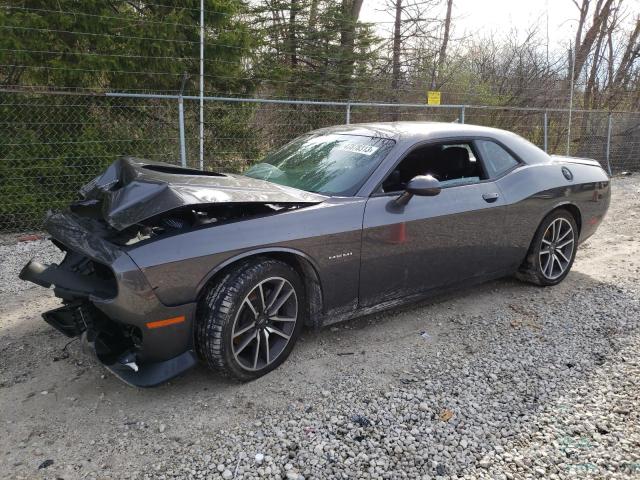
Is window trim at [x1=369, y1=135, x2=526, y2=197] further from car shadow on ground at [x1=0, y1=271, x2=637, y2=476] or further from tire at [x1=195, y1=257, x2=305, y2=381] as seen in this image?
car shadow on ground at [x1=0, y1=271, x2=637, y2=476]

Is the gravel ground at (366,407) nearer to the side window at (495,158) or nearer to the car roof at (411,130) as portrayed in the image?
the side window at (495,158)

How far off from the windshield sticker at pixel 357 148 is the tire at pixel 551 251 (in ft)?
5.94

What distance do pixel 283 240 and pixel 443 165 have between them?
177 cm

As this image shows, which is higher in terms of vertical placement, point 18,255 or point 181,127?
point 181,127

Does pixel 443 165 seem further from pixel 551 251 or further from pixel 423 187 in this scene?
pixel 551 251

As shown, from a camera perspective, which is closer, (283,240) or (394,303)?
(283,240)

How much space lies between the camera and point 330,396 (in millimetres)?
2836

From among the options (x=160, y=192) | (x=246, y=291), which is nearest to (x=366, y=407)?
(x=246, y=291)

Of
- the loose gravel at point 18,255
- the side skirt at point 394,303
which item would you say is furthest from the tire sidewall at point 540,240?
the loose gravel at point 18,255

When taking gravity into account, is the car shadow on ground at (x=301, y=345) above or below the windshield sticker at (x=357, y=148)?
below

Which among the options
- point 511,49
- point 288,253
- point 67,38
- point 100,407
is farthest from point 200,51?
point 511,49

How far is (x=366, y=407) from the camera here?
8.95 ft

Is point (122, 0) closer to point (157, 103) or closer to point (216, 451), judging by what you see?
point (157, 103)

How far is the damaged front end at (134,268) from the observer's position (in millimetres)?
2537
